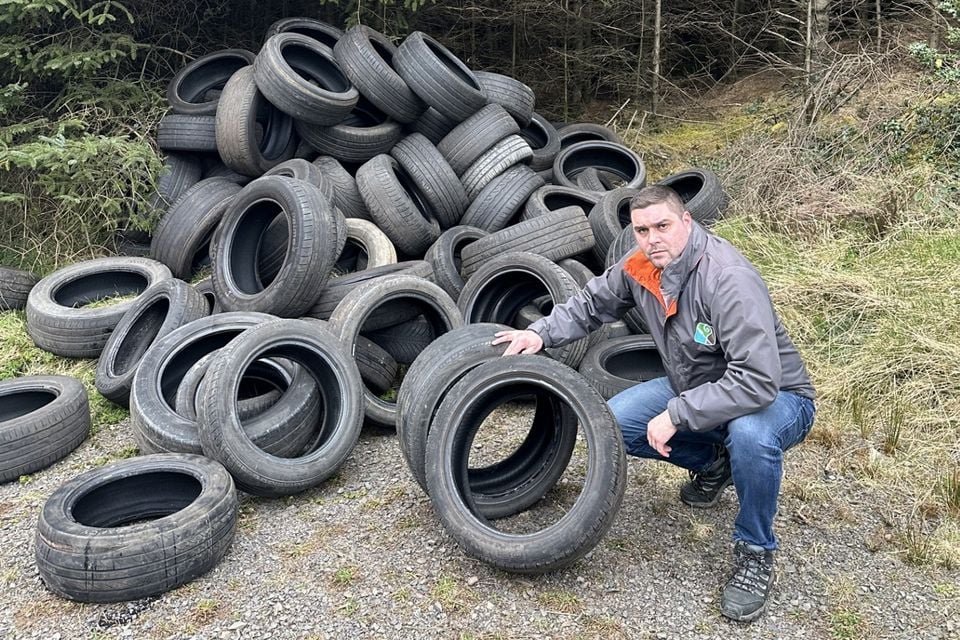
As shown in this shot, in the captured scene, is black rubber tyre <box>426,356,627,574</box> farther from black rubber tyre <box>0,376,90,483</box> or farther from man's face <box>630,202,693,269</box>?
black rubber tyre <box>0,376,90,483</box>

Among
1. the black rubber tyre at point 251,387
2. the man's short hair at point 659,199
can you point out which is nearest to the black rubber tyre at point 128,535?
the black rubber tyre at point 251,387

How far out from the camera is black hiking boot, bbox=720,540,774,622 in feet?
11.9

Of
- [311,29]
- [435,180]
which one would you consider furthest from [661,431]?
[311,29]

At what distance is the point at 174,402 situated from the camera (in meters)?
5.69

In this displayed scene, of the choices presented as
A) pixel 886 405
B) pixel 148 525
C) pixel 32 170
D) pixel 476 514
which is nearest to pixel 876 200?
pixel 886 405

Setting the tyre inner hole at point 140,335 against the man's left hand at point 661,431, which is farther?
the tyre inner hole at point 140,335

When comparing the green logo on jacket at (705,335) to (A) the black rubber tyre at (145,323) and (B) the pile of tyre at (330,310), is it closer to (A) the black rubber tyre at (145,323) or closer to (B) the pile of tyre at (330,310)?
(B) the pile of tyre at (330,310)

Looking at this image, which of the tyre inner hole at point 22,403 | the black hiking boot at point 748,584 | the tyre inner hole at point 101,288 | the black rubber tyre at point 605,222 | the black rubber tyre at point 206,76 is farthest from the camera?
the black rubber tyre at point 206,76

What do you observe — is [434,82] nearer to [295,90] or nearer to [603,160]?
[295,90]

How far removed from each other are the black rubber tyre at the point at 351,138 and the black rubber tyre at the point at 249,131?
284 mm

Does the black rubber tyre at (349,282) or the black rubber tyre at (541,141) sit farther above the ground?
the black rubber tyre at (541,141)

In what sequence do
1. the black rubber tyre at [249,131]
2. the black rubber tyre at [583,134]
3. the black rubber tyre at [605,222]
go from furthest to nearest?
the black rubber tyre at [583,134] < the black rubber tyre at [249,131] < the black rubber tyre at [605,222]

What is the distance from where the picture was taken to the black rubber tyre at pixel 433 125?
880cm

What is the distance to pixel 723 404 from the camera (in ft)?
11.6
